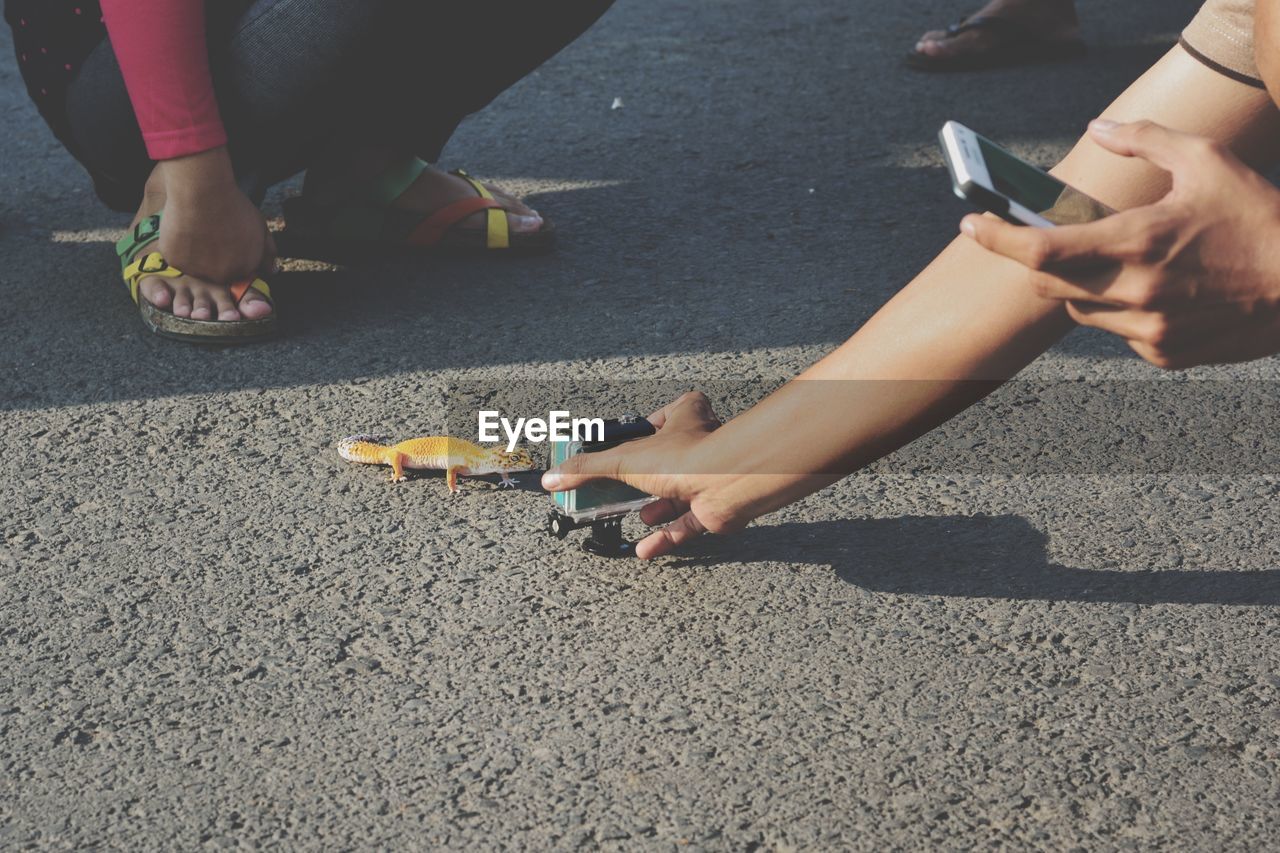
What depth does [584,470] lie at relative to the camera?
1.81 metres

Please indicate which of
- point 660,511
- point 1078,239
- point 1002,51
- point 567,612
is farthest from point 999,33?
point 1078,239

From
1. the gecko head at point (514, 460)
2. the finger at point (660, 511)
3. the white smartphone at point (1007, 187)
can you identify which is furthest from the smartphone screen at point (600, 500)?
the white smartphone at point (1007, 187)

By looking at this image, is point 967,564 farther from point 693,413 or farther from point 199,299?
point 199,299

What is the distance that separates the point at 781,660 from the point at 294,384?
112cm

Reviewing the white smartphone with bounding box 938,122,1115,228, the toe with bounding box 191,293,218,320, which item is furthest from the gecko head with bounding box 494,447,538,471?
the white smartphone with bounding box 938,122,1115,228

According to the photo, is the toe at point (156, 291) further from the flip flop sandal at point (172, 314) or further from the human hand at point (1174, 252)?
the human hand at point (1174, 252)

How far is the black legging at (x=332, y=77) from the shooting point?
2553mm

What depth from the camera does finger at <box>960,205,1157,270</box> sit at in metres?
1.14

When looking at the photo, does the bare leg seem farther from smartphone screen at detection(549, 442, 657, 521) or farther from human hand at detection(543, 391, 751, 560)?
smartphone screen at detection(549, 442, 657, 521)

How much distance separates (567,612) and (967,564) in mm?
556

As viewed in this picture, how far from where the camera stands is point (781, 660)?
1.70m

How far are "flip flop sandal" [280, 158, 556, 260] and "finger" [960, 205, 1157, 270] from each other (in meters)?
1.87

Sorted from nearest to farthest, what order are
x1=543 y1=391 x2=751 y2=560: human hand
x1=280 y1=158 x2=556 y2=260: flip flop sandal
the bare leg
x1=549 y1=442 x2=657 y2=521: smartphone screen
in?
the bare leg < x1=543 y1=391 x2=751 y2=560: human hand < x1=549 y1=442 x2=657 y2=521: smartphone screen < x1=280 y1=158 x2=556 y2=260: flip flop sandal

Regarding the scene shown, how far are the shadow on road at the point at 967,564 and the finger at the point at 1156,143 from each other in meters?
0.77
